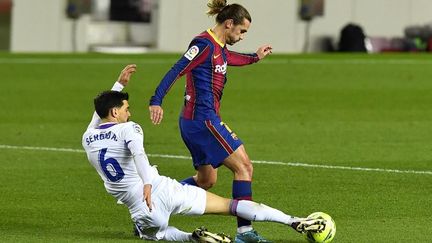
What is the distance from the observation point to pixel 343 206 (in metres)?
12.9

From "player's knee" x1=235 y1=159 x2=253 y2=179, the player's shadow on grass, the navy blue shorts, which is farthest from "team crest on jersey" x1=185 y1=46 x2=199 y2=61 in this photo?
the player's shadow on grass

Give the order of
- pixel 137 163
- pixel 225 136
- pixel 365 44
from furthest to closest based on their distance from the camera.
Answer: pixel 365 44, pixel 225 136, pixel 137 163

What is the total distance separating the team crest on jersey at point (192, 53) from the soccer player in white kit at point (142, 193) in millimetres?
677

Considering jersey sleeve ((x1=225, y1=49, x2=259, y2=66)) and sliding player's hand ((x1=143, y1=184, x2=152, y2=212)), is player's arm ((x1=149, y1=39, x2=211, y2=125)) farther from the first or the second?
sliding player's hand ((x1=143, y1=184, x2=152, y2=212))

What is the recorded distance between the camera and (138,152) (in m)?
10.6

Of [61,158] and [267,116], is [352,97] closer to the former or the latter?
[267,116]

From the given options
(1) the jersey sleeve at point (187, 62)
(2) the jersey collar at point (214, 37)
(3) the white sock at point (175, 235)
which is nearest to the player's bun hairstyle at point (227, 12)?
(2) the jersey collar at point (214, 37)

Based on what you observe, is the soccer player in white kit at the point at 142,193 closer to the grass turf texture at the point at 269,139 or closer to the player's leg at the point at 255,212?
the player's leg at the point at 255,212

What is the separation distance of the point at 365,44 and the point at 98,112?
76.5 ft

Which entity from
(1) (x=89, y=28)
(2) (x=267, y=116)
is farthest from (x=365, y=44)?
(2) (x=267, y=116)

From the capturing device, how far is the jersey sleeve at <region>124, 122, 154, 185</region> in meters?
10.5

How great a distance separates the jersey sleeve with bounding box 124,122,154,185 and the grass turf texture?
80 centimetres

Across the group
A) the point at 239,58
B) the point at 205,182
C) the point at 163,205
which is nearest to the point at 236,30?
the point at 239,58

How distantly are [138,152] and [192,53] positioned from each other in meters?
1.21
